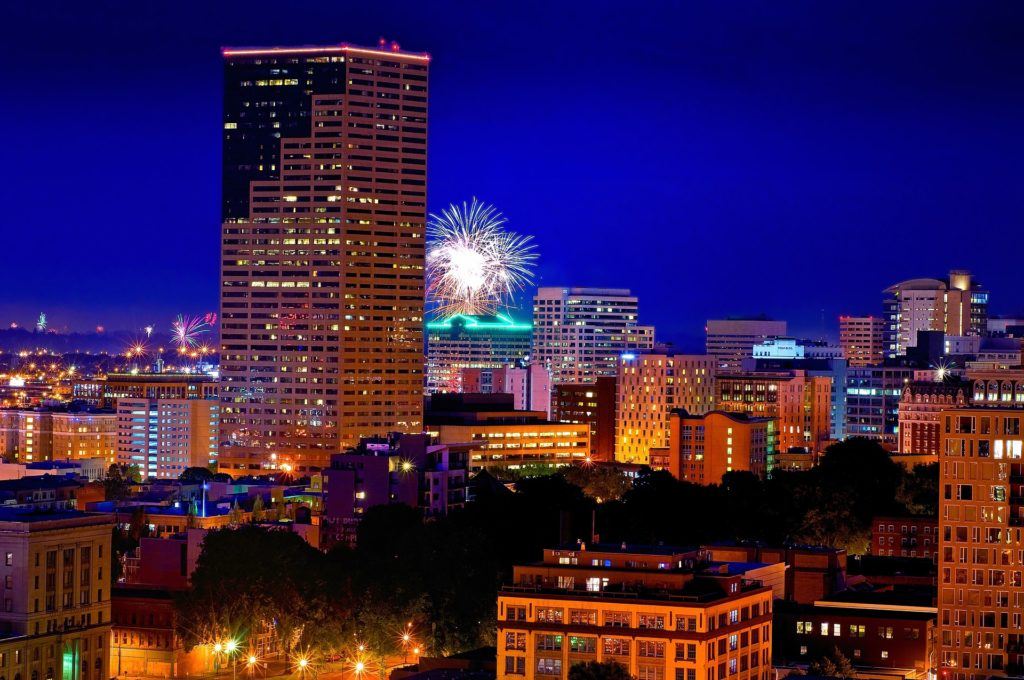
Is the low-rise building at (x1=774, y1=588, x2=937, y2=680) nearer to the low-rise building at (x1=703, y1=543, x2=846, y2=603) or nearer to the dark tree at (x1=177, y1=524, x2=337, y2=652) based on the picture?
the low-rise building at (x1=703, y1=543, x2=846, y2=603)

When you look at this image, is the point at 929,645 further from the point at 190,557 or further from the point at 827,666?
the point at 190,557

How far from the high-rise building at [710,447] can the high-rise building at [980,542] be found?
293 ft

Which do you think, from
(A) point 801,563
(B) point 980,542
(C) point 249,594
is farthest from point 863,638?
(C) point 249,594

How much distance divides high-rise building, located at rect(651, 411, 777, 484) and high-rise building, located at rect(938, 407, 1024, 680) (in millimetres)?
89426

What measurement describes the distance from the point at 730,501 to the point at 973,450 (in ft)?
160

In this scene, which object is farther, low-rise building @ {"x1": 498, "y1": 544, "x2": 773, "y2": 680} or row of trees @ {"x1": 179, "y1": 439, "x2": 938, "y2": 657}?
row of trees @ {"x1": 179, "y1": 439, "x2": 938, "y2": 657}

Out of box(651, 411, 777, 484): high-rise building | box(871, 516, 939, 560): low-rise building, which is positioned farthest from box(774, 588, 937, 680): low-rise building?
box(651, 411, 777, 484): high-rise building

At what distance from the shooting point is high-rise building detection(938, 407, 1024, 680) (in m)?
101

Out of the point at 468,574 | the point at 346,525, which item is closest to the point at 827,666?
the point at 468,574

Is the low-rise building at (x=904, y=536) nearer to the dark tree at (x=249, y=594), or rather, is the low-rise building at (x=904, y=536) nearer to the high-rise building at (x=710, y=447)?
the high-rise building at (x=710, y=447)

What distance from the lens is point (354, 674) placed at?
108500mm

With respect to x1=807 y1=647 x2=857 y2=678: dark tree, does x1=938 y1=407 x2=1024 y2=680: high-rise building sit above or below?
above

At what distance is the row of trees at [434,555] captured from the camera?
361 feet

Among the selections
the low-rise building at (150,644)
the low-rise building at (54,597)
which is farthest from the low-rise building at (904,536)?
the low-rise building at (54,597)
